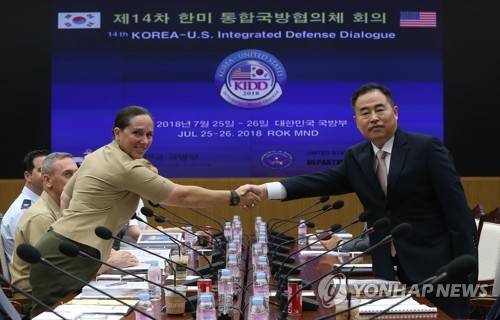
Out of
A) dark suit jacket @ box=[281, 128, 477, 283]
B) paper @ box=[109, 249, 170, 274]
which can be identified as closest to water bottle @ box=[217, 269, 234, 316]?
paper @ box=[109, 249, 170, 274]

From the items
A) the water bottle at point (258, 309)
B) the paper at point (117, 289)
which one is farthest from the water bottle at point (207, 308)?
the paper at point (117, 289)

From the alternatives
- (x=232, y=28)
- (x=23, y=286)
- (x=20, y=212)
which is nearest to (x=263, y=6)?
(x=232, y=28)

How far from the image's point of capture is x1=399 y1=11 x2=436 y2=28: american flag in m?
7.39

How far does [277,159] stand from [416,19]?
1975 millimetres

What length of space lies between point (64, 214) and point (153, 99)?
420cm

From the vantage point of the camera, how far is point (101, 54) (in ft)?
24.6

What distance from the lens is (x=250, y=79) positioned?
757cm

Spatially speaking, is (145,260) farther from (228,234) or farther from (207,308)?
(207,308)

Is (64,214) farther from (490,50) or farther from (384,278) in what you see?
(490,50)

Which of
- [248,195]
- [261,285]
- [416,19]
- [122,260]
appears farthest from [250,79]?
[261,285]

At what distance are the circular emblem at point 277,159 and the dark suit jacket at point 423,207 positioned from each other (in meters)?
4.40

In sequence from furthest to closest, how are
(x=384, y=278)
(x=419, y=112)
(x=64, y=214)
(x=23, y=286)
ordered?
(x=419, y=112) < (x=23, y=286) < (x=64, y=214) < (x=384, y=278)

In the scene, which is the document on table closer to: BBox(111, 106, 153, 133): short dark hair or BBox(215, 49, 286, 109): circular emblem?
BBox(111, 106, 153, 133): short dark hair

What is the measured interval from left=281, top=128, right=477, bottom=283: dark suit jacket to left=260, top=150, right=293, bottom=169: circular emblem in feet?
14.4
